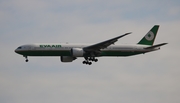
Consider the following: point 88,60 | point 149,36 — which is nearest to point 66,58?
point 88,60

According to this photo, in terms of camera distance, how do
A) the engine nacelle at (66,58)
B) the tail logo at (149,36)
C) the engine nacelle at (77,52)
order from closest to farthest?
the engine nacelle at (77,52) < the engine nacelle at (66,58) < the tail logo at (149,36)

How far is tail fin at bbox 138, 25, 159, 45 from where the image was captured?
85938 mm

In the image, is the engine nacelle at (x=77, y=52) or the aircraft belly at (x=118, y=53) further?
the aircraft belly at (x=118, y=53)

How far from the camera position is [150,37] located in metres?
87.1

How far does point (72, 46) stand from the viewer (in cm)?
7838

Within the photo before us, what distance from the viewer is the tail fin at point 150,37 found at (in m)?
85.9

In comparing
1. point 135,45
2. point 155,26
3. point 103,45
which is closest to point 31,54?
point 103,45

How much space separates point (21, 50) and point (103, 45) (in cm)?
1314

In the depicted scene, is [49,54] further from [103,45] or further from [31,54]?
[103,45]

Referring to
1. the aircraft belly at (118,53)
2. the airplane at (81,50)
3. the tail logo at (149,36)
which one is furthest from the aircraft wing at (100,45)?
the tail logo at (149,36)

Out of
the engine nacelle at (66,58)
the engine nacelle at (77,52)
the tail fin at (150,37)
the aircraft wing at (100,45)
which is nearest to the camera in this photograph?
the aircraft wing at (100,45)

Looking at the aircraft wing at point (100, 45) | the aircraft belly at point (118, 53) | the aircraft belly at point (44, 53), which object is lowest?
the aircraft belly at point (118, 53)

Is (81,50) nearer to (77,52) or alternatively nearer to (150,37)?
(77,52)

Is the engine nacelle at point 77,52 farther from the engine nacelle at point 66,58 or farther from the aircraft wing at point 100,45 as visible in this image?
the engine nacelle at point 66,58
